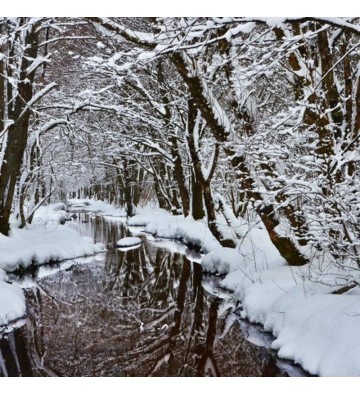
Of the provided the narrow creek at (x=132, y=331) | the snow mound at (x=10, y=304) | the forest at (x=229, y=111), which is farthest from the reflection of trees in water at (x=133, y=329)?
the forest at (x=229, y=111)

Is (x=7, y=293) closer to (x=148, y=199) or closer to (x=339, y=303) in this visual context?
(x=339, y=303)

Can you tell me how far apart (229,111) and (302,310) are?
8091mm

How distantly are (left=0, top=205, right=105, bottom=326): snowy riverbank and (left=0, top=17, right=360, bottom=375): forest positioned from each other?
0.48 m

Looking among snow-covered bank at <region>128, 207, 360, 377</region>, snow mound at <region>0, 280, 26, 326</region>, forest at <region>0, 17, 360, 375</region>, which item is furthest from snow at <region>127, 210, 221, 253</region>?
snow mound at <region>0, 280, 26, 326</region>

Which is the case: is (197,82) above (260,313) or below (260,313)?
above

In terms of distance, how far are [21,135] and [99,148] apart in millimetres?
8147

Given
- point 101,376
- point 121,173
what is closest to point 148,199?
point 121,173

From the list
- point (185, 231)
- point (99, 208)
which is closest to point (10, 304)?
point (185, 231)

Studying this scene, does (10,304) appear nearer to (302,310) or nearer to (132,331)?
(132,331)

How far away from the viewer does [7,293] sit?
786cm

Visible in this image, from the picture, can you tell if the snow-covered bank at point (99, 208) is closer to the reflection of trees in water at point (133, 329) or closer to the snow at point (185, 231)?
the snow at point (185, 231)

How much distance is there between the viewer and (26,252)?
1172 cm

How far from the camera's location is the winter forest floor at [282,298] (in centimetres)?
498

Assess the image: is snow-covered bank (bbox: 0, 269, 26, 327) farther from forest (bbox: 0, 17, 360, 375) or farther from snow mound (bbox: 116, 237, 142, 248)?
snow mound (bbox: 116, 237, 142, 248)
